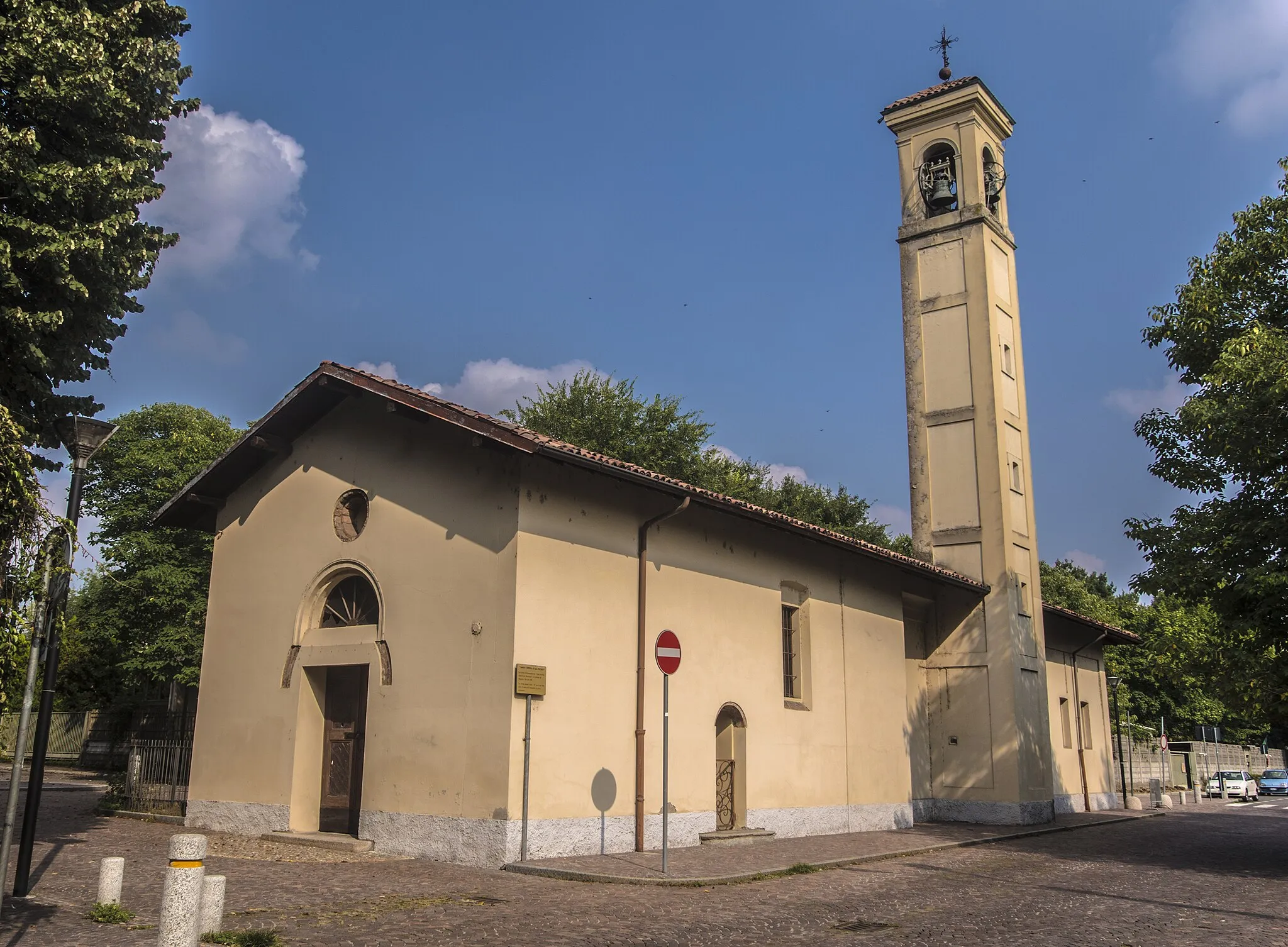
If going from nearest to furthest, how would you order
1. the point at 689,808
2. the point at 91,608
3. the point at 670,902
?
the point at 670,902 < the point at 689,808 < the point at 91,608

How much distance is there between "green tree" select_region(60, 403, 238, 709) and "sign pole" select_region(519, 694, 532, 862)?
68.9 ft

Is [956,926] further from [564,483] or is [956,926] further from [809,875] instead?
[564,483]

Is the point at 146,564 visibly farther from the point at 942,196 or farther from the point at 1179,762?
the point at 1179,762

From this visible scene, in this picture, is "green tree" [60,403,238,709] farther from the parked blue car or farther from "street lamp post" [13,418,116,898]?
the parked blue car

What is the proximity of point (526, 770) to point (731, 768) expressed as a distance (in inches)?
184

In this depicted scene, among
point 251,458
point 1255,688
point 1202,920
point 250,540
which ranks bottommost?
point 1202,920

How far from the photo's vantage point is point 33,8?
1004cm

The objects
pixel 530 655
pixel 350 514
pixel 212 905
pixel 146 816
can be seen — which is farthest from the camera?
pixel 146 816

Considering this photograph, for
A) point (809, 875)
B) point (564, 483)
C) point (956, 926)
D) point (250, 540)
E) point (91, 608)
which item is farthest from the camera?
point (91, 608)

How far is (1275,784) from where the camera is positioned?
1807 inches

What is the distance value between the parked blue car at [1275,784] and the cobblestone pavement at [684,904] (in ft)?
123

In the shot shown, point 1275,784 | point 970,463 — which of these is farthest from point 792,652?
point 1275,784

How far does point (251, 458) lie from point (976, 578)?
15035 millimetres

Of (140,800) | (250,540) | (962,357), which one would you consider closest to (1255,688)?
(962,357)
